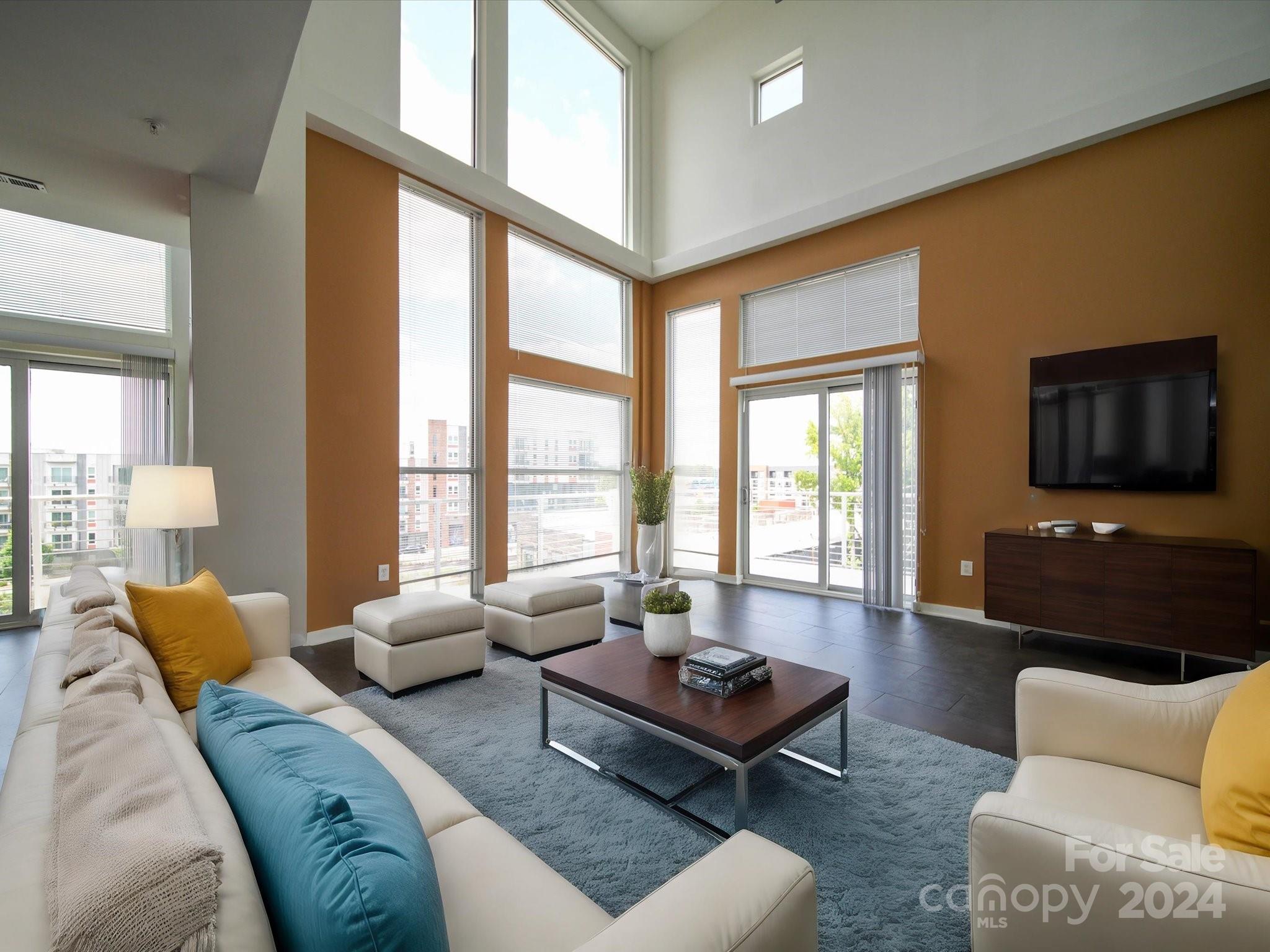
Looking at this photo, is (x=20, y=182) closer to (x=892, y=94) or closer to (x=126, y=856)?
(x=126, y=856)

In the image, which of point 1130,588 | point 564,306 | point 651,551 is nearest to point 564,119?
point 564,306

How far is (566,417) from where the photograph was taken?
6656 millimetres

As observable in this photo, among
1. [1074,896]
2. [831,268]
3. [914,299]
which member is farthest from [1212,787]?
[831,268]

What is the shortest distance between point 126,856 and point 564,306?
21.1ft

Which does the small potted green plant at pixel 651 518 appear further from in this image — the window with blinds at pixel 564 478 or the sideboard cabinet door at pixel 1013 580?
the sideboard cabinet door at pixel 1013 580

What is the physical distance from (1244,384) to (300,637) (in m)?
6.67

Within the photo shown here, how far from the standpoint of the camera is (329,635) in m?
4.40

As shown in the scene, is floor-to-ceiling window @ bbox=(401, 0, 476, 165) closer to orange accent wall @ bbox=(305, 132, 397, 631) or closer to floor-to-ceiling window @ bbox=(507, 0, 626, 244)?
floor-to-ceiling window @ bbox=(507, 0, 626, 244)

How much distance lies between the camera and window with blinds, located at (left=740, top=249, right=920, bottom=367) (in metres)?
5.46

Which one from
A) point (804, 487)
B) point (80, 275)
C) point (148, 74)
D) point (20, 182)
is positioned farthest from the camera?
point (804, 487)

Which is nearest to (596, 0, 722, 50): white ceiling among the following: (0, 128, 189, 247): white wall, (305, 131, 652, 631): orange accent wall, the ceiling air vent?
(305, 131, 652, 631): orange accent wall

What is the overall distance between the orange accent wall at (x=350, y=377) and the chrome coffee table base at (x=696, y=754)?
2.70 m

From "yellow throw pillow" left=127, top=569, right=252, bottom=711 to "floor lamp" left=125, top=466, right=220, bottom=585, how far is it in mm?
925

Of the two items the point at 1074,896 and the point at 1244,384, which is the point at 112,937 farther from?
the point at 1244,384
